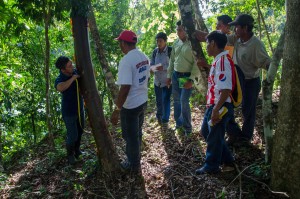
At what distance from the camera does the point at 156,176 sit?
497cm

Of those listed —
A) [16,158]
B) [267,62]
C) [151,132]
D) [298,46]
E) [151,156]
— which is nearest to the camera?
[298,46]

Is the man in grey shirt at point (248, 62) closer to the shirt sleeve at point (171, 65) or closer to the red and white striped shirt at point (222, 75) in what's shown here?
the red and white striped shirt at point (222, 75)

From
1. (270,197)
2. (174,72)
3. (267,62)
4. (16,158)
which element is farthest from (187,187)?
(16,158)

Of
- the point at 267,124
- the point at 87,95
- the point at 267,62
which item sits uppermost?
the point at 267,62

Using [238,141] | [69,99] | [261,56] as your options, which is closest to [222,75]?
[261,56]

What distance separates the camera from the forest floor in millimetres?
4250

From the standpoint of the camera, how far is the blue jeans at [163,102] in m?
7.31

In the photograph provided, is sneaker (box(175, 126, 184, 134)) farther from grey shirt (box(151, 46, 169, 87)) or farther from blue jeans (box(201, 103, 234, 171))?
blue jeans (box(201, 103, 234, 171))

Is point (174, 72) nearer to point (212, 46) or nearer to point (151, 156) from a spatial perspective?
point (151, 156)

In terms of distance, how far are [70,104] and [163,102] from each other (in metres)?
2.40

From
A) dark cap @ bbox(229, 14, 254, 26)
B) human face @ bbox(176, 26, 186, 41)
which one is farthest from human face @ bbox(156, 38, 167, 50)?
dark cap @ bbox(229, 14, 254, 26)

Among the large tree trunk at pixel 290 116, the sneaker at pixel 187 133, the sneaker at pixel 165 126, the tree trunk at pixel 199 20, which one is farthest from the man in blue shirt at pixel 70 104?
the tree trunk at pixel 199 20

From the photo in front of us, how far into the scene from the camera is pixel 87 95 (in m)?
4.95

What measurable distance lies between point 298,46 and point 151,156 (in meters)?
3.35
